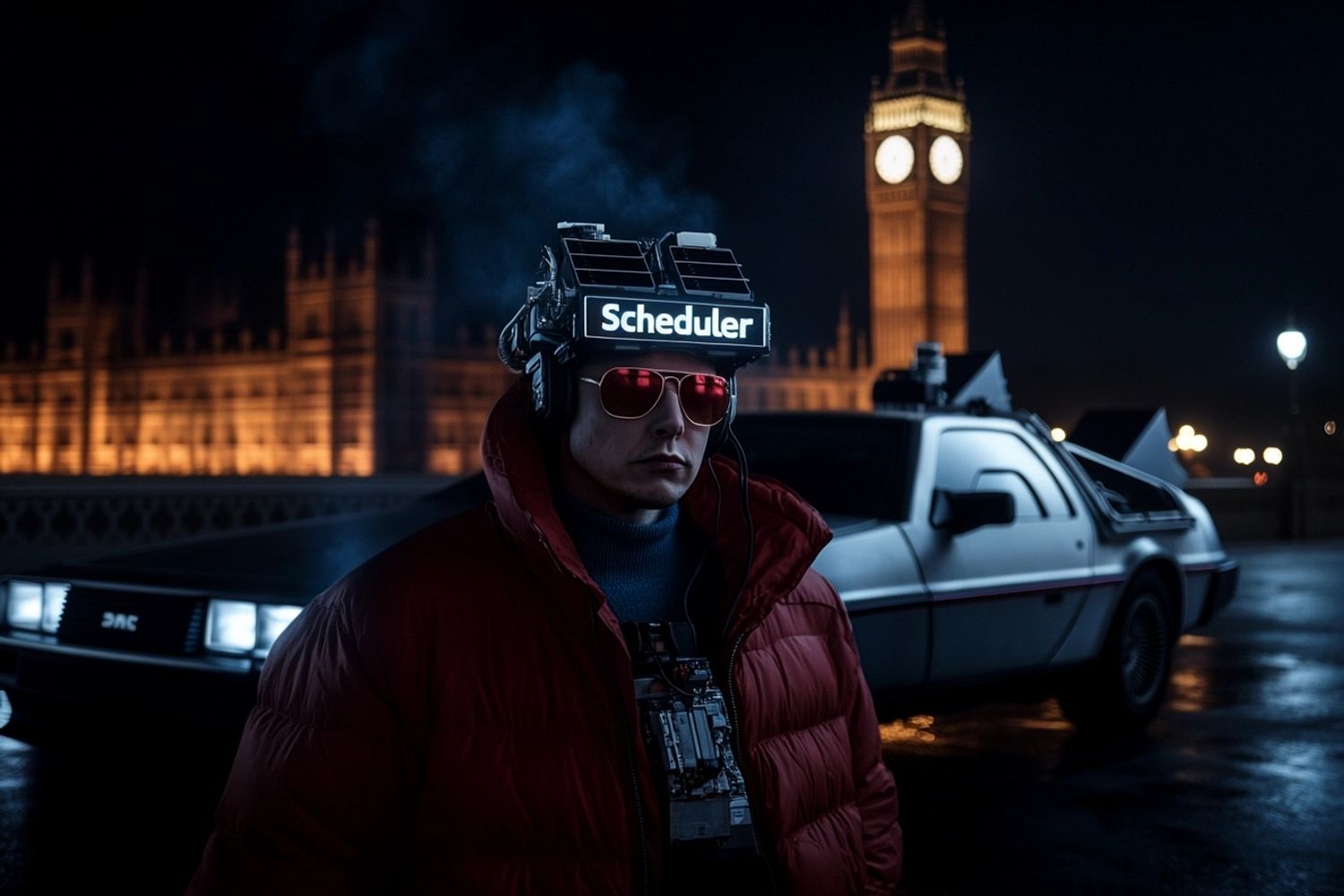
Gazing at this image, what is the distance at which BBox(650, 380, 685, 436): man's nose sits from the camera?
197cm

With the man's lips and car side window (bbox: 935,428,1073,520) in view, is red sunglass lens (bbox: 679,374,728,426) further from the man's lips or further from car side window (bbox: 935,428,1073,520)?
car side window (bbox: 935,428,1073,520)

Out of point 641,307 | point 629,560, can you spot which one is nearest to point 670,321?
point 641,307

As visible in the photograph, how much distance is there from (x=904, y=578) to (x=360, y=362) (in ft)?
191

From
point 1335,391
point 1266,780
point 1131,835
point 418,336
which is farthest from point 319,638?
point 1335,391

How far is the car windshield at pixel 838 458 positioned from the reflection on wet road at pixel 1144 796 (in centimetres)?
99

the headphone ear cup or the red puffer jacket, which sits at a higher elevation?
the headphone ear cup

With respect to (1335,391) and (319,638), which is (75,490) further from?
(1335,391)

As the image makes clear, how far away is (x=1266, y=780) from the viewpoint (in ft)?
19.3

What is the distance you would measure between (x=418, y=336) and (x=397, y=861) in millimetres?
61956

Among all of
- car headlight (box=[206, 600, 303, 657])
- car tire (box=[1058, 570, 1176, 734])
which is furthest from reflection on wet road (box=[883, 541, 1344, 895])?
car headlight (box=[206, 600, 303, 657])

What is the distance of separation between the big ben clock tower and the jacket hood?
2914 inches

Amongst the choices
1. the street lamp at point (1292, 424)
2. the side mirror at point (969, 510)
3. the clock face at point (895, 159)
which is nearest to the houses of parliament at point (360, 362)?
the clock face at point (895, 159)

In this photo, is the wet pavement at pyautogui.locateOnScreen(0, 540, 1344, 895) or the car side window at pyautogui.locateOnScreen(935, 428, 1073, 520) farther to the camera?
the car side window at pyautogui.locateOnScreen(935, 428, 1073, 520)

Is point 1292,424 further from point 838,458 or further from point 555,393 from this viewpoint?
point 555,393
